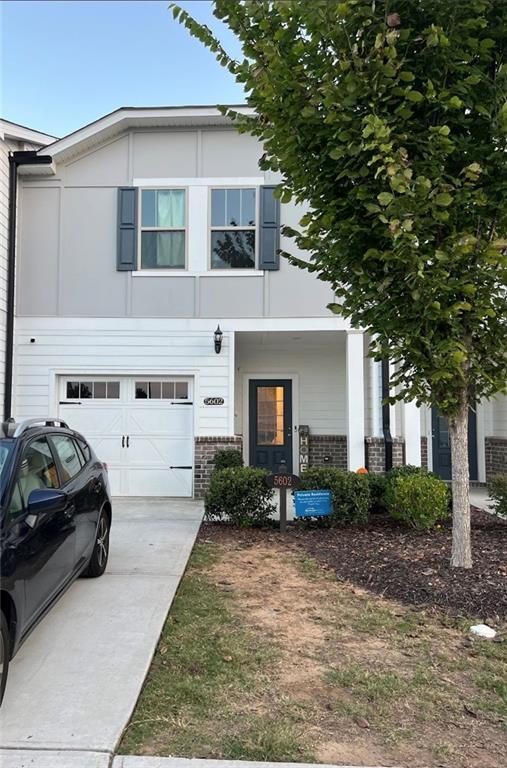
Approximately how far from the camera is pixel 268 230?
929cm

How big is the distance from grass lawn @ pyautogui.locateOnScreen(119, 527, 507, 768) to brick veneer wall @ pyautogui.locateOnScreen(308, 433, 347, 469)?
6.04m

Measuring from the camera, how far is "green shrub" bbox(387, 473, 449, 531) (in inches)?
258

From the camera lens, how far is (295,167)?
14.7ft

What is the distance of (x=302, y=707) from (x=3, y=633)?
1.59 metres

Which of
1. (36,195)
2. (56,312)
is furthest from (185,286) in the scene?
(36,195)

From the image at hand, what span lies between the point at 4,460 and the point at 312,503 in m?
4.26

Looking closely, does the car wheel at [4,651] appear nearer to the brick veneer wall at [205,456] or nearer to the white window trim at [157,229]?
the brick veneer wall at [205,456]

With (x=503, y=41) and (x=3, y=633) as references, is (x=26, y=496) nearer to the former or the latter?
(x=3, y=633)

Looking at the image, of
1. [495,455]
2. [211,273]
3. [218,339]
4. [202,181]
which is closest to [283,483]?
[218,339]

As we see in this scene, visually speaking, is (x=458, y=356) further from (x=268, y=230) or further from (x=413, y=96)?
(x=268, y=230)

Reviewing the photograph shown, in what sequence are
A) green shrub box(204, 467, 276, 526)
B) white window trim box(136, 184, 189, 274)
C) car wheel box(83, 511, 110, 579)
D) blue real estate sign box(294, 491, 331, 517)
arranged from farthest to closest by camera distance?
1. white window trim box(136, 184, 189, 274)
2. green shrub box(204, 467, 276, 526)
3. blue real estate sign box(294, 491, 331, 517)
4. car wheel box(83, 511, 110, 579)

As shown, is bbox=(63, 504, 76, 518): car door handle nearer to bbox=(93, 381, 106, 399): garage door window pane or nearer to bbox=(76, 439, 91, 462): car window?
bbox=(76, 439, 91, 462): car window

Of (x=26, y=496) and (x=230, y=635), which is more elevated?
(x=26, y=496)

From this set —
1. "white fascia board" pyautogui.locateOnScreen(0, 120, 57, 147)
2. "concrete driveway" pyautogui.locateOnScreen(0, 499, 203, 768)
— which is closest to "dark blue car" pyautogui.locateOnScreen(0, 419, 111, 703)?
"concrete driveway" pyautogui.locateOnScreen(0, 499, 203, 768)
